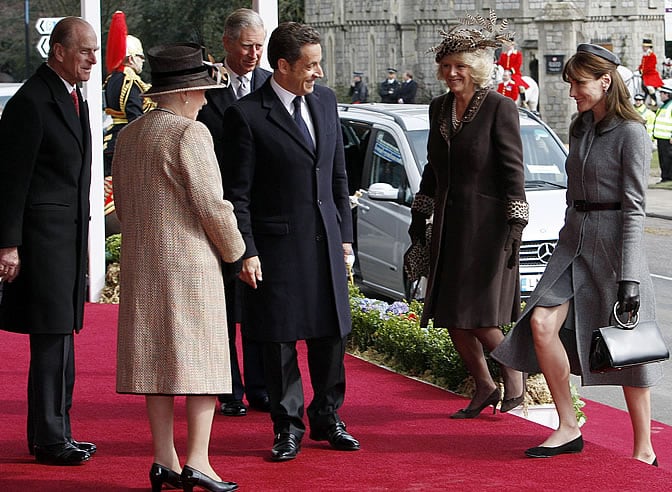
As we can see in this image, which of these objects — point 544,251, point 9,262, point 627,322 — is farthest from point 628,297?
point 544,251

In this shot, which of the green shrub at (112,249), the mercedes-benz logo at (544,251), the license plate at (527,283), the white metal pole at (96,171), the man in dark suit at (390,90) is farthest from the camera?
the man in dark suit at (390,90)

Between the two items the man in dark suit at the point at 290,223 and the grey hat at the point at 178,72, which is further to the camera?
the man in dark suit at the point at 290,223

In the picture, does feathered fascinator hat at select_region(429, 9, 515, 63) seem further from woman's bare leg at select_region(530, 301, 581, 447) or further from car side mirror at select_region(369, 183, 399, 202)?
car side mirror at select_region(369, 183, 399, 202)

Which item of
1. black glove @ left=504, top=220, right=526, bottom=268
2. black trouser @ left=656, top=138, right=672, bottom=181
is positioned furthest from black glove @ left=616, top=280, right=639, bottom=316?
black trouser @ left=656, top=138, right=672, bottom=181

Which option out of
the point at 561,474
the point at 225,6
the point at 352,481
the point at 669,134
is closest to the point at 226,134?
the point at 352,481

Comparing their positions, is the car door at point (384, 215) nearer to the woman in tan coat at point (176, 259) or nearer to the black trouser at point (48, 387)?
the black trouser at point (48, 387)

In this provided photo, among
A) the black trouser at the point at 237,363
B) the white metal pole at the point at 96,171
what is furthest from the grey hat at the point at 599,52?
the white metal pole at the point at 96,171

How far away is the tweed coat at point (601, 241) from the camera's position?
20.9ft

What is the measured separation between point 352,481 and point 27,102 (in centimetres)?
212

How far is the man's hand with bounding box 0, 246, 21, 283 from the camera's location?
245 inches

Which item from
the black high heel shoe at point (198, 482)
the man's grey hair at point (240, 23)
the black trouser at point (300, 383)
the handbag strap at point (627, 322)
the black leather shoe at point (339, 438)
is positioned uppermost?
the man's grey hair at point (240, 23)

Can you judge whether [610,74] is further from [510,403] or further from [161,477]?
[161,477]

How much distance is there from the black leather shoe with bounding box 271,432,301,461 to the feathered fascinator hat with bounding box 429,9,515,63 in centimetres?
199

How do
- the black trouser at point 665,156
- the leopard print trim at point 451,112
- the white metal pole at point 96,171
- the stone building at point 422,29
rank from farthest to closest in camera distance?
the stone building at point 422,29, the black trouser at point 665,156, the white metal pole at point 96,171, the leopard print trim at point 451,112
